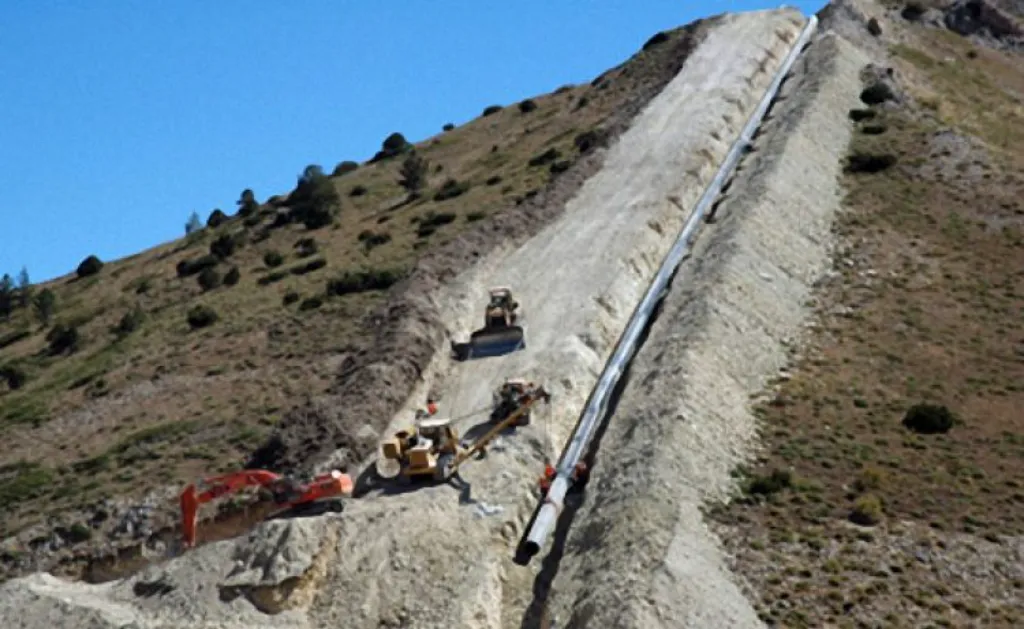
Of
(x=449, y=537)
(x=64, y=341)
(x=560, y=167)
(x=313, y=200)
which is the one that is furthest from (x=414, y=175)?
(x=449, y=537)

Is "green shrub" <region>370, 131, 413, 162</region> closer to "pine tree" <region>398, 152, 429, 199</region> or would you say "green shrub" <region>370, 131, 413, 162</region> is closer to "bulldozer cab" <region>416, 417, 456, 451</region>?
"pine tree" <region>398, 152, 429, 199</region>

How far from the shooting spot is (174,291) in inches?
2889

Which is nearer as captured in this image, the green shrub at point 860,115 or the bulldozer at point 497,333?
the bulldozer at point 497,333

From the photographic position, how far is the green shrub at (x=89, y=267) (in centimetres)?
9131

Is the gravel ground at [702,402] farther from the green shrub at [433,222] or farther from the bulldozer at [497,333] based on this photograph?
the green shrub at [433,222]

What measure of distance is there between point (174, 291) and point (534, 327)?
28.9 m

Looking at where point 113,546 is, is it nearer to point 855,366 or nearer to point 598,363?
point 598,363

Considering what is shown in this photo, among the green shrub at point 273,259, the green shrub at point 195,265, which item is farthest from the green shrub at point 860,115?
the green shrub at point 195,265

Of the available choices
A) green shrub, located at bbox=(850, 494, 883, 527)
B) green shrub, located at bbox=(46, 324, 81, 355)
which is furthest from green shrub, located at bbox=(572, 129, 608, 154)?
green shrub, located at bbox=(850, 494, 883, 527)

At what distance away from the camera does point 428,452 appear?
127 feet

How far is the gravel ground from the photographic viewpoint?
32.0 m

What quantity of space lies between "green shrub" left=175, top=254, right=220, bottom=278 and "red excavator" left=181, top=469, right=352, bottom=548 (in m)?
38.8

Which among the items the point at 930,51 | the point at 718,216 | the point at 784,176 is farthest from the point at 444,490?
the point at 930,51

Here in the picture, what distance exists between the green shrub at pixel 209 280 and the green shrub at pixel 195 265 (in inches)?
145
